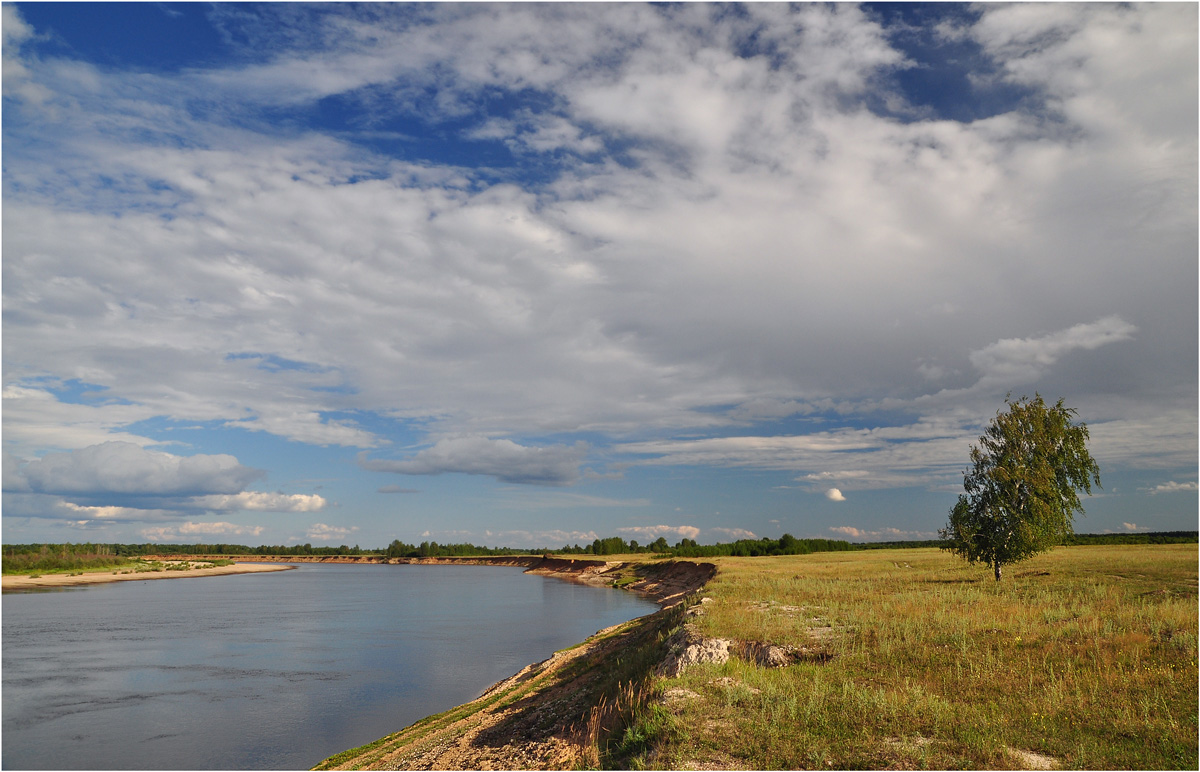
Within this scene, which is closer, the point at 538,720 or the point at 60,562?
the point at 538,720

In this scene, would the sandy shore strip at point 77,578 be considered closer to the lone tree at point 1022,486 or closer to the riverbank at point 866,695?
the riverbank at point 866,695

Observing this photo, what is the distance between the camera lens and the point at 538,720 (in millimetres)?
19172

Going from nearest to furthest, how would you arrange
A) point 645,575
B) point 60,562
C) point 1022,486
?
1. point 1022,486
2. point 645,575
3. point 60,562

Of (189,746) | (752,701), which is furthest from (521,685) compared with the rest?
(752,701)

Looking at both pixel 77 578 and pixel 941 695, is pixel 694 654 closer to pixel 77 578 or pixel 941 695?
pixel 941 695

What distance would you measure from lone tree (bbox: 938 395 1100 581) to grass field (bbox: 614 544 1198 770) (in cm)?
1319

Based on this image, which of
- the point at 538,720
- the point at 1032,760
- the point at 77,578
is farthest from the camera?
the point at 77,578

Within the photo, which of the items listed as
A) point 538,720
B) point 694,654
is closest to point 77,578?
point 538,720

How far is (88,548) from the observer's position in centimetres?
19975

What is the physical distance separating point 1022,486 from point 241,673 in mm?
46756

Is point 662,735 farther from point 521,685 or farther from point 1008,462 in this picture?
point 1008,462

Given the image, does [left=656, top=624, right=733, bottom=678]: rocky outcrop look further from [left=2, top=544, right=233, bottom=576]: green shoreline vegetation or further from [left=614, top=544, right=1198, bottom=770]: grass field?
[left=2, top=544, right=233, bottom=576]: green shoreline vegetation

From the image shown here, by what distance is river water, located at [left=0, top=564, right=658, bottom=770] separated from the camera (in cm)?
2383

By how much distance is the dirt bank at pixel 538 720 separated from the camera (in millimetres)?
15758
